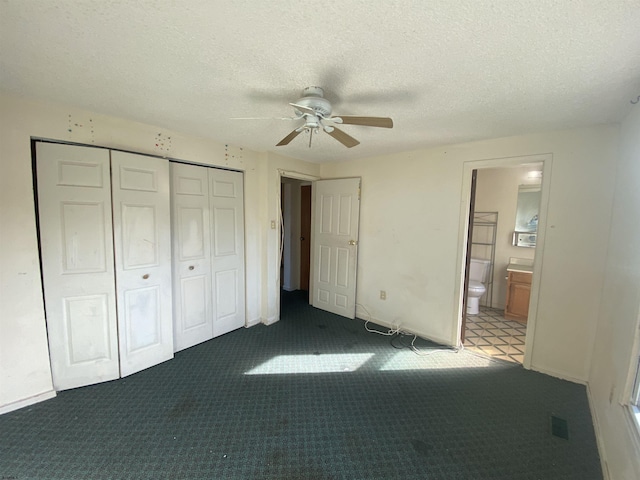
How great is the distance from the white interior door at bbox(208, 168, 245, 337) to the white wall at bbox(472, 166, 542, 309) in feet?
12.1

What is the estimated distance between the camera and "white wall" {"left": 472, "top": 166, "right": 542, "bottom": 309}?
3.92 meters

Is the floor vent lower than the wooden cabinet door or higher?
lower

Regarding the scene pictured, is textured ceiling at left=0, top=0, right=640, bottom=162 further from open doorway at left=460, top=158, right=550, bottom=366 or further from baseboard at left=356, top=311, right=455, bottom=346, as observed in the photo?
baseboard at left=356, top=311, right=455, bottom=346

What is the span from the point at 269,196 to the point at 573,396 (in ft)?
11.4

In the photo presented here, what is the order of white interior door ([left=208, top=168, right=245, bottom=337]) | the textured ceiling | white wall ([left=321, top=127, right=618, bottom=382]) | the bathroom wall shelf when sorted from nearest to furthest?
the textured ceiling
white wall ([left=321, top=127, right=618, bottom=382])
white interior door ([left=208, top=168, right=245, bottom=337])
the bathroom wall shelf

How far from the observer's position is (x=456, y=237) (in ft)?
9.23

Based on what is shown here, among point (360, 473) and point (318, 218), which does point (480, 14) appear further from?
point (318, 218)

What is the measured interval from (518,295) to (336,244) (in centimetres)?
266

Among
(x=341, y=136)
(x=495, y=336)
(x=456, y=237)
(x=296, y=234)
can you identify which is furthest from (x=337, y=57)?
(x=296, y=234)

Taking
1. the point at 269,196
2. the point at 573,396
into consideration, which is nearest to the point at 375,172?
the point at 269,196

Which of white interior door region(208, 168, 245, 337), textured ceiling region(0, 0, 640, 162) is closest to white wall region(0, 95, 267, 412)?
textured ceiling region(0, 0, 640, 162)

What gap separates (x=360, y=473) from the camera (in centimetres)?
147

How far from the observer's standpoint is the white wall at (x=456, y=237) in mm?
2170

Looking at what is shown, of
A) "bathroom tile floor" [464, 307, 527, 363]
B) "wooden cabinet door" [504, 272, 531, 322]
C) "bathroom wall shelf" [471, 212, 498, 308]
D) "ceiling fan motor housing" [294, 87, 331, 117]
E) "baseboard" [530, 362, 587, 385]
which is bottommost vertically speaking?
"bathroom tile floor" [464, 307, 527, 363]
